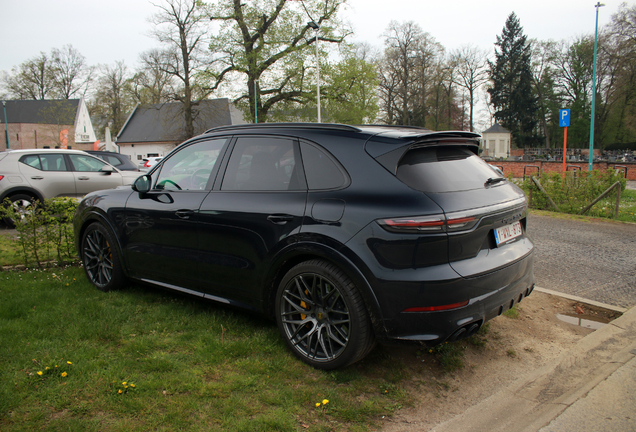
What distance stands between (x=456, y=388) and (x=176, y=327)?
2.36m

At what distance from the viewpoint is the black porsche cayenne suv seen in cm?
278

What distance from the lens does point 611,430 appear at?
2.62m

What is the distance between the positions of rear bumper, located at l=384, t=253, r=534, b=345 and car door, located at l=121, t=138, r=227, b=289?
6.23 feet

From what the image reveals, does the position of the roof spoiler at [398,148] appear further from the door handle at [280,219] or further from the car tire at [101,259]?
the car tire at [101,259]

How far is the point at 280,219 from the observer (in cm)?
332

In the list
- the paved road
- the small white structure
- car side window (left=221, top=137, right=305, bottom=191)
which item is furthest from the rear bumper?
the small white structure

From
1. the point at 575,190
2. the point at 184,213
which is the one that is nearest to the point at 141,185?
the point at 184,213

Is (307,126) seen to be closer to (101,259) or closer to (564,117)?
(101,259)

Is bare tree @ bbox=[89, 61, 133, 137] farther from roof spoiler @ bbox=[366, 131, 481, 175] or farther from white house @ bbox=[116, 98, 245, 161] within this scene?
roof spoiler @ bbox=[366, 131, 481, 175]

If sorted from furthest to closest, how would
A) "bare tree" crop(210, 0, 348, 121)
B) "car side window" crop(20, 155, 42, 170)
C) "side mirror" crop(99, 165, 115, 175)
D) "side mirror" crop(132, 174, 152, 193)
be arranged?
"bare tree" crop(210, 0, 348, 121) < "side mirror" crop(99, 165, 115, 175) < "car side window" crop(20, 155, 42, 170) < "side mirror" crop(132, 174, 152, 193)

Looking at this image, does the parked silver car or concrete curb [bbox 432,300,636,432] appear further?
the parked silver car

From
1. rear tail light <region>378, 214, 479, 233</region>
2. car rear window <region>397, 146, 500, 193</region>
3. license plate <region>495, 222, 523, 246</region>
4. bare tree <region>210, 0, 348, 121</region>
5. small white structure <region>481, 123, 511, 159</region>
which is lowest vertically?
license plate <region>495, 222, 523, 246</region>

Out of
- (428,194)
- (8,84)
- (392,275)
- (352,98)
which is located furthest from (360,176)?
(8,84)

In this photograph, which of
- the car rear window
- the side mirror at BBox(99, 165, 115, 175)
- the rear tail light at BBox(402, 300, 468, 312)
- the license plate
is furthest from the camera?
the side mirror at BBox(99, 165, 115, 175)
